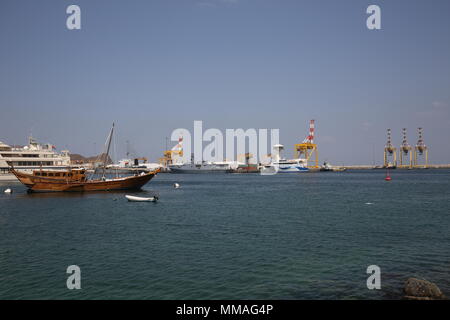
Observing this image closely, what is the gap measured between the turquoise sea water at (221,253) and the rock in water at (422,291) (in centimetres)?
66

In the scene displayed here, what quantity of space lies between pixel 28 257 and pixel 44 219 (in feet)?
49.5

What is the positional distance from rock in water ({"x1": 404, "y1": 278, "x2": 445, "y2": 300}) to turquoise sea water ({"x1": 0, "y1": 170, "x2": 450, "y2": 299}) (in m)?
0.66

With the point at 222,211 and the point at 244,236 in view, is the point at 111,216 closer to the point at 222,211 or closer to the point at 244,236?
the point at 222,211

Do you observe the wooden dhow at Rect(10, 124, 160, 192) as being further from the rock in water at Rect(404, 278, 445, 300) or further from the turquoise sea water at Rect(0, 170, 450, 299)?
the rock in water at Rect(404, 278, 445, 300)

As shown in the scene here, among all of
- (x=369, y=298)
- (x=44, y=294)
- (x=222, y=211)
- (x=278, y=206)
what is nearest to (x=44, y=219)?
(x=222, y=211)

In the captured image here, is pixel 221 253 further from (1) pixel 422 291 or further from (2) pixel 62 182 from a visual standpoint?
(2) pixel 62 182

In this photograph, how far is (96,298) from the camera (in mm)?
14648

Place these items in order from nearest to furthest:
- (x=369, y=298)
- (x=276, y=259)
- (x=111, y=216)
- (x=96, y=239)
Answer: (x=369, y=298) → (x=276, y=259) → (x=96, y=239) → (x=111, y=216)

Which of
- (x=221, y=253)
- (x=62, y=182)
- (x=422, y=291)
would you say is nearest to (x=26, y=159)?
(x=62, y=182)

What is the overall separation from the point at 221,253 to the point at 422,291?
11.2 meters

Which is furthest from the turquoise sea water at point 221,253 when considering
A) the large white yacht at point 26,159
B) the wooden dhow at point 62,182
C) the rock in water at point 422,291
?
the large white yacht at point 26,159

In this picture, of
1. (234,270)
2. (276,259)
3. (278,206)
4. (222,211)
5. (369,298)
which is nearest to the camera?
(369,298)

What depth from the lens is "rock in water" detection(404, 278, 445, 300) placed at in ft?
45.1

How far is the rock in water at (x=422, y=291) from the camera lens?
45.1 ft
